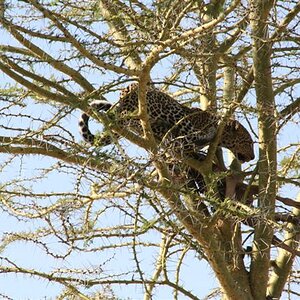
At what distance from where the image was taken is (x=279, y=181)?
6422 millimetres

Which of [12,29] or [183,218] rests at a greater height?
[12,29]

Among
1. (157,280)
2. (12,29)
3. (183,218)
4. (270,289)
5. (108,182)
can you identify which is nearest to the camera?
(12,29)

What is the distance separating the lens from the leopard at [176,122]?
6.84 metres

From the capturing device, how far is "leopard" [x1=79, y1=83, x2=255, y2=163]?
22.4 ft

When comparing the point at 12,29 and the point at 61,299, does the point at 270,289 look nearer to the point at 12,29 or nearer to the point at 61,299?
the point at 61,299

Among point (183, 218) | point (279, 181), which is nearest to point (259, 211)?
point (183, 218)

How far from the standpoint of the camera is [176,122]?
7.66 metres

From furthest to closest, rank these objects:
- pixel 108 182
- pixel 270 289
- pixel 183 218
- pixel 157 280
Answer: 1. pixel 270 289
2. pixel 157 280
3. pixel 183 218
4. pixel 108 182

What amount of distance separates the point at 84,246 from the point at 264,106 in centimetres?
172

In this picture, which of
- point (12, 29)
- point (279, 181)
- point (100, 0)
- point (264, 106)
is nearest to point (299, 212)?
point (279, 181)

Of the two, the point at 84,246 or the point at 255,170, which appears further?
the point at 255,170

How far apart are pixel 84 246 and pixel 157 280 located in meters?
0.82

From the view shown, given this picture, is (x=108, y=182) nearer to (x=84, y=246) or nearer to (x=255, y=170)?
(x=84, y=246)

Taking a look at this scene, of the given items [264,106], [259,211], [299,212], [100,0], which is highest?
[100,0]
